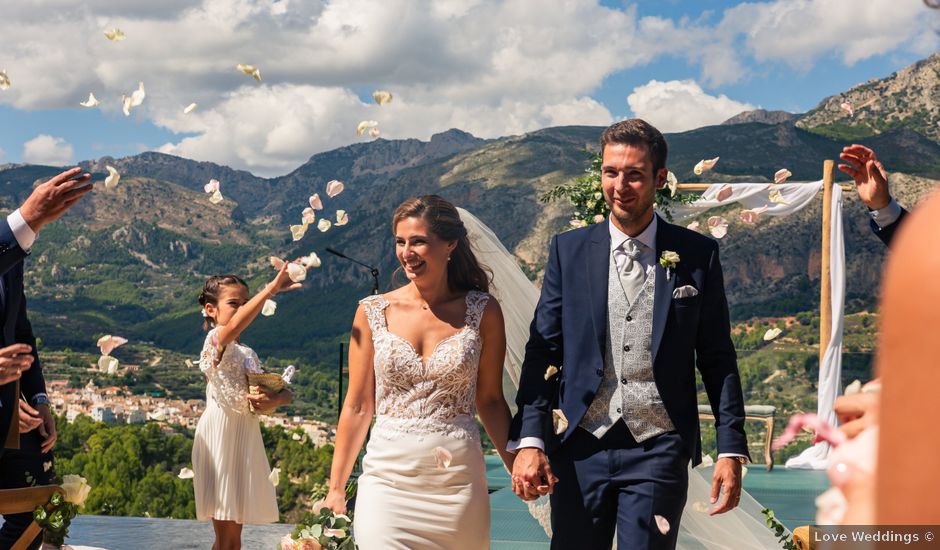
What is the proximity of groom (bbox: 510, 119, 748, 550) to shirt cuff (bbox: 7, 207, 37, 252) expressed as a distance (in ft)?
5.61

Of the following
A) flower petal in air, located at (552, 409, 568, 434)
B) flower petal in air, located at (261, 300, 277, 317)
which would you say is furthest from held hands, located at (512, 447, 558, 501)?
flower petal in air, located at (261, 300, 277, 317)

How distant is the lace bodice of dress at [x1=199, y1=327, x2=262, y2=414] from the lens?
543cm

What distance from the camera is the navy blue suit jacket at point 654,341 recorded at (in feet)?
10.8

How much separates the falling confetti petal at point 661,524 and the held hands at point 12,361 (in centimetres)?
217

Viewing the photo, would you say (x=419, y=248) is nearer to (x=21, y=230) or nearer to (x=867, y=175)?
(x=21, y=230)

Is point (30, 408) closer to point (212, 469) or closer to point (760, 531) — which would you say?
point (212, 469)

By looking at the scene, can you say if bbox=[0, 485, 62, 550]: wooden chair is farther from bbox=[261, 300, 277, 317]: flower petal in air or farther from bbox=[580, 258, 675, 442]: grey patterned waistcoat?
bbox=[580, 258, 675, 442]: grey patterned waistcoat

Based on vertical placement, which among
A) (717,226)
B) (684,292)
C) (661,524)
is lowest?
(661,524)

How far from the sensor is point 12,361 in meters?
3.60

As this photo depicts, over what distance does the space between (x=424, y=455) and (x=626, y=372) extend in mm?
850

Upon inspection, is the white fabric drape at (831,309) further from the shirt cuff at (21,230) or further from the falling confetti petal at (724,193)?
the shirt cuff at (21,230)

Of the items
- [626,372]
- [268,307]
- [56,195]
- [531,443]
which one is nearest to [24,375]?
[268,307]

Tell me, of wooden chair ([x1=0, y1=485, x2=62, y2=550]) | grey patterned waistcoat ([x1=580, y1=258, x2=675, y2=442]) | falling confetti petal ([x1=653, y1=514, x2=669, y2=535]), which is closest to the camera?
falling confetti petal ([x1=653, y1=514, x2=669, y2=535])

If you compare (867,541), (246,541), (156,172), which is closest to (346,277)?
(246,541)
